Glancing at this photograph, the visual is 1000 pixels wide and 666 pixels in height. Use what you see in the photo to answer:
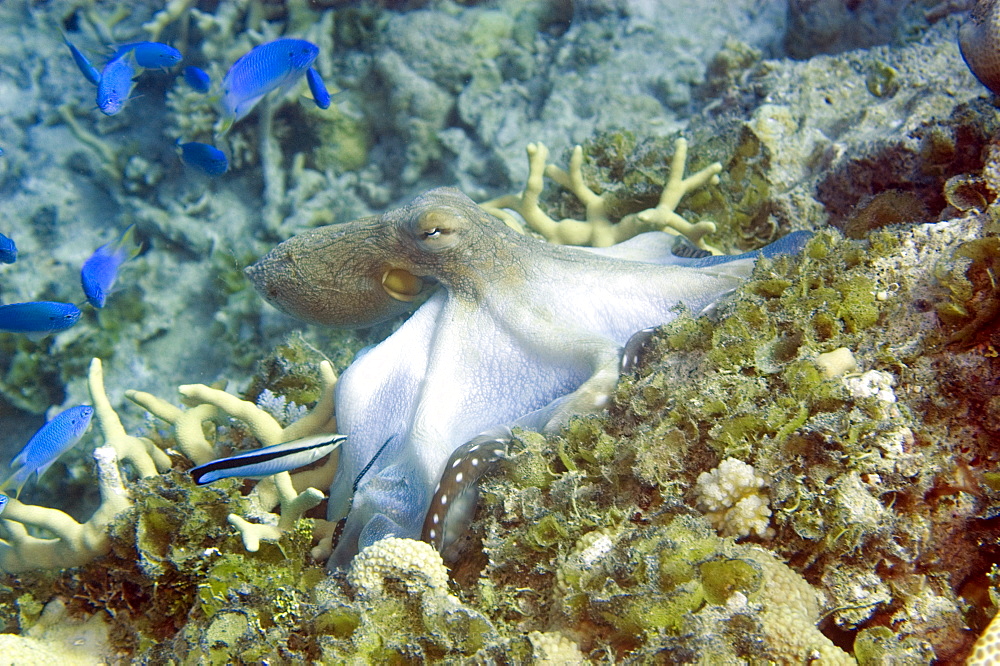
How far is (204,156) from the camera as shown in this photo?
536 cm

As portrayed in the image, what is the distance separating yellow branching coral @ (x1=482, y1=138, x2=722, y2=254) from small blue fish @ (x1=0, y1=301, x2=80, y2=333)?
333 cm

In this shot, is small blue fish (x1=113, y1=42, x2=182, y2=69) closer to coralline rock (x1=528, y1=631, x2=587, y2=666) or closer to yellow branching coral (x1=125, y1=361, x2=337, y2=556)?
yellow branching coral (x1=125, y1=361, x2=337, y2=556)

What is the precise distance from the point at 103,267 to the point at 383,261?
10.4 ft

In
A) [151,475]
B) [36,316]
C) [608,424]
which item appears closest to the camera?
[608,424]

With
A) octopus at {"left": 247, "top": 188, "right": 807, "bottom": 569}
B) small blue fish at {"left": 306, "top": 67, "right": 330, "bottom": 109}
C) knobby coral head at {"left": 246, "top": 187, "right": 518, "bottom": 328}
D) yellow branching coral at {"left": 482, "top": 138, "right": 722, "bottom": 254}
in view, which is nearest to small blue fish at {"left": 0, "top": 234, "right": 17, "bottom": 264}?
small blue fish at {"left": 306, "top": 67, "right": 330, "bottom": 109}

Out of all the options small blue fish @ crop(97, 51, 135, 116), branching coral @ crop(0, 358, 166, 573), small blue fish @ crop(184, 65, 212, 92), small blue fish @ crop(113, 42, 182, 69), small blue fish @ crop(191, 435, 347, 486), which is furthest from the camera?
small blue fish @ crop(184, 65, 212, 92)

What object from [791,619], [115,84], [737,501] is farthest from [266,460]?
[115,84]

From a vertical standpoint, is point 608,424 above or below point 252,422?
above

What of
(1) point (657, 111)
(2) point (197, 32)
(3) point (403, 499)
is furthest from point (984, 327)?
(2) point (197, 32)

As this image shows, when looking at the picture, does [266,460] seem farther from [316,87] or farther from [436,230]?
[316,87]

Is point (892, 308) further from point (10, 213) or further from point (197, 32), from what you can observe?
point (10, 213)

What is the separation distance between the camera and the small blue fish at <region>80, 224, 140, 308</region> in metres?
4.43

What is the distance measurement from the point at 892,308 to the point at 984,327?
0.25 m

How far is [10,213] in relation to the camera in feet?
25.2
